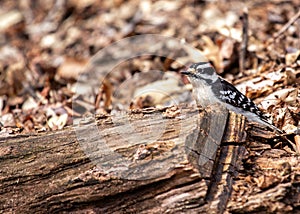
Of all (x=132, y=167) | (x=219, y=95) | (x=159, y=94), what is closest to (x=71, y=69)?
(x=159, y=94)

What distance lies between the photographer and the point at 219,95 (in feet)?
16.6

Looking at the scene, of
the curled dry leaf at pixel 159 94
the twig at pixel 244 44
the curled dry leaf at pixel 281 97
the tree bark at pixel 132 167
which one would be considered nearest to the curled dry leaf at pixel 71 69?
the curled dry leaf at pixel 159 94

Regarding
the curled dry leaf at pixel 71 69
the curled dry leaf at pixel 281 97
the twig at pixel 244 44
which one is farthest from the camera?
the curled dry leaf at pixel 71 69

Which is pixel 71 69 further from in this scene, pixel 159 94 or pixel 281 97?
pixel 281 97

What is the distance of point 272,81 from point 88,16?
21.3ft

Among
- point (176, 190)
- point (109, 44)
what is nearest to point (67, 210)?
point (176, 190)

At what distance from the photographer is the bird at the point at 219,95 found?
462cm

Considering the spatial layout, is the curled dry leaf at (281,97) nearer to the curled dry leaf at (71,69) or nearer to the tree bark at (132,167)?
the tree bark at (132,167)

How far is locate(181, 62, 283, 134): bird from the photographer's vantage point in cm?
462

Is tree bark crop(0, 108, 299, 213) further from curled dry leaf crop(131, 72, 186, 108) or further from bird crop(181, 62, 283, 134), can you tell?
curled dry leaf crop(131, 72, 186, 108)

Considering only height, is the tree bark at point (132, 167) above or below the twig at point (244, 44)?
below

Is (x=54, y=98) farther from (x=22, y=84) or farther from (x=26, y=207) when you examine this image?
(x=26, y=207)

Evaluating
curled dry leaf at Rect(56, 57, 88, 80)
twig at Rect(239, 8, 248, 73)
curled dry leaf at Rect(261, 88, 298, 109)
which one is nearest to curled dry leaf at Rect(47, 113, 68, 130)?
curled dry leaf at Rect(56, 57, 88, 80)

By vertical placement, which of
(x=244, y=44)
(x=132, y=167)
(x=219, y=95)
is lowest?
(x=132, y=167)
